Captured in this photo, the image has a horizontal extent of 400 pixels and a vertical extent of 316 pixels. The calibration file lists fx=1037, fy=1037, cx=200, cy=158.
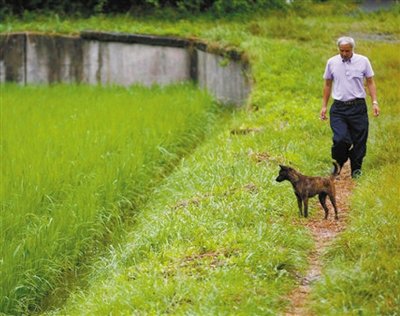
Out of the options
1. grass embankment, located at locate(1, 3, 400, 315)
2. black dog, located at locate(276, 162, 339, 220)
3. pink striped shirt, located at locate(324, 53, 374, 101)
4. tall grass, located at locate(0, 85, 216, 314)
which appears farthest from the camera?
pink striped shirt, located at locate(324, 53, 374, 101)

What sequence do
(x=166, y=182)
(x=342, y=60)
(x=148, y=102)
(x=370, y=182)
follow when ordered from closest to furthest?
(x=370, y=182), (x=342, y=60), (x=166, y=182), (x=148, y=102)

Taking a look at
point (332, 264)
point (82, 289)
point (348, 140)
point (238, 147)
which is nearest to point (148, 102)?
point (238, 147)

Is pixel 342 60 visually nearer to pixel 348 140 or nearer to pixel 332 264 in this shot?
pixel 348 140

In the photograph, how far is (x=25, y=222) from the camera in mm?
9336

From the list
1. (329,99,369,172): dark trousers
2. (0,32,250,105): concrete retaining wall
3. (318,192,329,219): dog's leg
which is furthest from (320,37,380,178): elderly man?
(0,32,250,105): concrete retaining wall

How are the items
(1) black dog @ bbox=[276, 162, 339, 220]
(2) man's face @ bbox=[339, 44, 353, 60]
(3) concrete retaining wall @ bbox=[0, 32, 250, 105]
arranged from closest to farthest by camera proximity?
(1) black dog @ bbox=[276, 162, 339, 220] < (2) man's face @ bbox=[339, 44, 353, 60] < (3) concrete retaining wall @ bbox=[0, 32, 250, 105]

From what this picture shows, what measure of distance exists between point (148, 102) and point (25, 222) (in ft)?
21.2

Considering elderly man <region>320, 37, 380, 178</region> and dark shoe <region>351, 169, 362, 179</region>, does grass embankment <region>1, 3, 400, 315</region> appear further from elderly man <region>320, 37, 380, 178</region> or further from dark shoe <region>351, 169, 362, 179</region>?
elderly man <region>320, 37, 380, 178</region>

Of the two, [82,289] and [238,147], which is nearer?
[82,289]

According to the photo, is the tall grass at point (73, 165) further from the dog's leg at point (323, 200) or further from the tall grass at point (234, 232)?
the dog's leg at point (323, 200)

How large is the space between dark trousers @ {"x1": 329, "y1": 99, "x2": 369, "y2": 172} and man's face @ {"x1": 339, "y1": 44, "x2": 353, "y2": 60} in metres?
0.46

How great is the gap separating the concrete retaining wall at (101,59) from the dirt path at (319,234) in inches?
322

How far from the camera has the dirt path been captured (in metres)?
6.89

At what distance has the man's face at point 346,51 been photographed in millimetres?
9484
